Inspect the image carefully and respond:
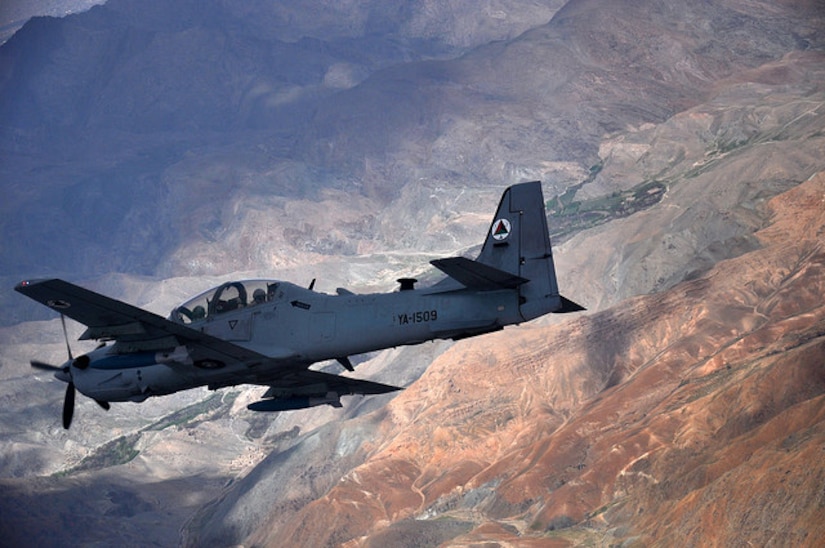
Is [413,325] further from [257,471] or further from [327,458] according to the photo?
[257,471]

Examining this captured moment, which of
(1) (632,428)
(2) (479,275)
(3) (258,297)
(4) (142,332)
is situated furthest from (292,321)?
(1) (632,428)

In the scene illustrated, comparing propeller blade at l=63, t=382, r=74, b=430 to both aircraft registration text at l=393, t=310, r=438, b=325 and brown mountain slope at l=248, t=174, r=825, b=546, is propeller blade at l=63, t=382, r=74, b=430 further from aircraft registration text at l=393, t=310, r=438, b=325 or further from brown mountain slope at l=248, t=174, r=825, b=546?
brown mountain slope at l=248, t=174, r=825, b=546

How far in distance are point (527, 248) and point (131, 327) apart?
15.3 m

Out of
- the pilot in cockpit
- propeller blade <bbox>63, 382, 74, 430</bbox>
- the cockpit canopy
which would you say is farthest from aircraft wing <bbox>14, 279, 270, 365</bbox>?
propeller blade <bbox>63, 382, 74, 430</bbox>

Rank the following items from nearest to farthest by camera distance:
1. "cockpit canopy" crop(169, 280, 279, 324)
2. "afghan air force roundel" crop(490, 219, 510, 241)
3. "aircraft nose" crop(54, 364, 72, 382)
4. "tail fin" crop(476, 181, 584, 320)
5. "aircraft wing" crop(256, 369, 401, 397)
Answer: "tail fin" crop(476, 181, 584, 320)
"afghan air force roundel" crop(490, 219, 510, 241)
"cockpit canopy" crop(169, 280, 279, 324)
"aircraft nose" crop(54, 364, 72, 382)
"aircraft wing" crop(256, 369, 401, 397)

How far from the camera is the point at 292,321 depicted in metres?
41.4

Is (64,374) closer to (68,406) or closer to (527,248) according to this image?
(68,406)

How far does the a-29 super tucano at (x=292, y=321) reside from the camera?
38.7m

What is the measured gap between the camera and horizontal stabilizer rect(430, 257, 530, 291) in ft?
115

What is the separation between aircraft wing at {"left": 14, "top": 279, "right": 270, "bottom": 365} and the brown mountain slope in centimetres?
5564

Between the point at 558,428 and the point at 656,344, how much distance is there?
2068 centimetres

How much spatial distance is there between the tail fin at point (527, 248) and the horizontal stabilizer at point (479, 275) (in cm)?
63

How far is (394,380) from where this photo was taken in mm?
164375

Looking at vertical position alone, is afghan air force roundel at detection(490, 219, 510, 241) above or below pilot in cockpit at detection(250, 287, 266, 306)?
above
